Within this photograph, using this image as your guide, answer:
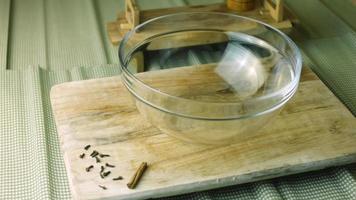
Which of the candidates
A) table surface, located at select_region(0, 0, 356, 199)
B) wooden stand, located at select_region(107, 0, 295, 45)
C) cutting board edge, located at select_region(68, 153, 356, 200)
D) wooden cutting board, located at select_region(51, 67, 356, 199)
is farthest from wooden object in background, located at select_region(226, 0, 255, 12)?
cutting board edge, located at select_region(68, 153, 356, 200)

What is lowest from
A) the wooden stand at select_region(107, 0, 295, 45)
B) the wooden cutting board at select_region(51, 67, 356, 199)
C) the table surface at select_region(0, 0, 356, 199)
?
the table surface at select_region(0, 0, 356, 199)

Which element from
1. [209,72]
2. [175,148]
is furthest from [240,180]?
[209,72]

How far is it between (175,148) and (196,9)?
0.46 m

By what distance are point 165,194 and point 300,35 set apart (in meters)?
0.58

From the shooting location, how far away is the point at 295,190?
64 centimetres

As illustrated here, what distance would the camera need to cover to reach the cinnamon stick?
Answer: 1.86 feet

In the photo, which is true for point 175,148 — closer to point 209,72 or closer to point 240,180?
point 240,180

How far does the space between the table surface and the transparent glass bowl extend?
104 millimetres

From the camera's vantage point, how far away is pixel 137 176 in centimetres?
58

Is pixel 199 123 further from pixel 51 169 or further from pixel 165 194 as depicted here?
A: pixel 51 169

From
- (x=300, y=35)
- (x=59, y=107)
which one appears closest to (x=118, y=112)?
(x=59, y=107)

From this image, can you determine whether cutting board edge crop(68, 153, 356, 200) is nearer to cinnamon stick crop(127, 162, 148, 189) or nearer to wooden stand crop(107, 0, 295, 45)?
cinnamon stick crop(127, 162, 148, 189)

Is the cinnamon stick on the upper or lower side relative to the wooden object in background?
upper

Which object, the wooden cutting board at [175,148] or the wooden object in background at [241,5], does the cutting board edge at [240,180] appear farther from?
the wooden object in background at [241,5]
